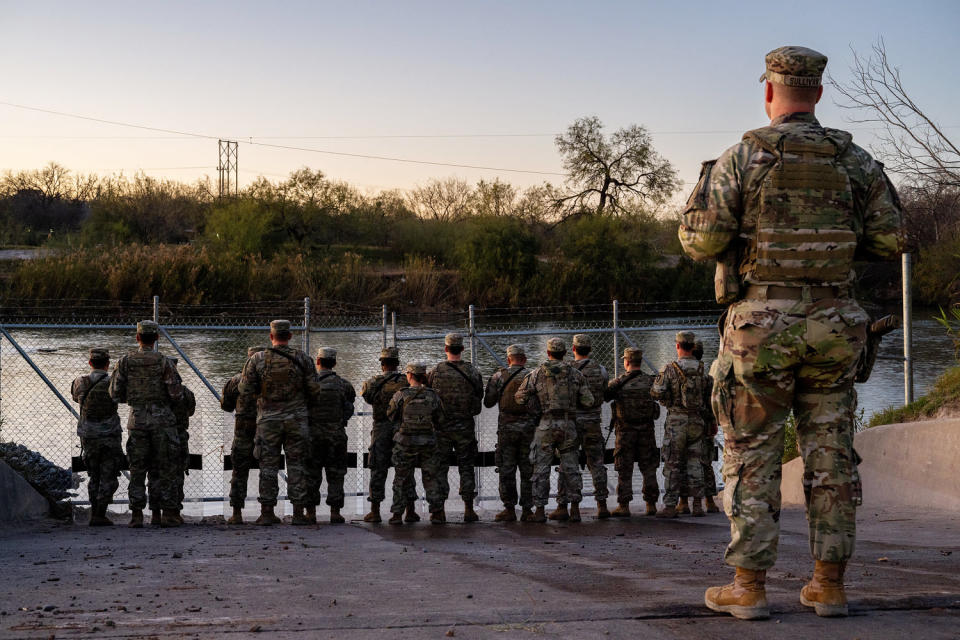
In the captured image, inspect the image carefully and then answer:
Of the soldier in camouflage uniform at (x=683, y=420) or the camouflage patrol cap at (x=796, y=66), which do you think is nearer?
the camouflage patrol cap at (x=796, y=66)

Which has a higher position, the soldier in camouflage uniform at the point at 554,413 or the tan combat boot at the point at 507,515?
the soldier in camouflage uniform at the point at 554,413

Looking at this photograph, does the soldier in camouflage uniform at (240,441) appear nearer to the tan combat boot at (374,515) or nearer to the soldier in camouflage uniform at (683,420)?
the tan combat boot at (374,515)

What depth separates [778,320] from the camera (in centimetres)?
379

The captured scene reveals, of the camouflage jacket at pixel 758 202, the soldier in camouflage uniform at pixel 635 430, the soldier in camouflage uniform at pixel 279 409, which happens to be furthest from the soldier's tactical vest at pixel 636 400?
the camouflage jacket at pixel 758 202

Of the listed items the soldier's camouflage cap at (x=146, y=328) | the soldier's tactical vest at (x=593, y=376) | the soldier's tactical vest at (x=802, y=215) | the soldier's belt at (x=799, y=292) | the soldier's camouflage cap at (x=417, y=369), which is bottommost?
the soldier's tactical vest at (x=593, y=376)

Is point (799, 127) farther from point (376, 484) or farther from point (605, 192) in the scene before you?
point (605, 192)

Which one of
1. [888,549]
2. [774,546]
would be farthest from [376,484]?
[774,546]

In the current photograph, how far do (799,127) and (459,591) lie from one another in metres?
2.53

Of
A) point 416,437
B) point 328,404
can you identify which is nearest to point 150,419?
point 328,404

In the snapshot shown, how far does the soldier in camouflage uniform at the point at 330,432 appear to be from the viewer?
32.3ft

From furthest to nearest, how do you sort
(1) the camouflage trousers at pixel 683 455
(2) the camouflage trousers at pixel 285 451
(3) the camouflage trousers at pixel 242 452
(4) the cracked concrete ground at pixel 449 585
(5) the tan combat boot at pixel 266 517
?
(1) the camouflage trousers at pixel 683 455 → (3) the camouflage trousers at pixel 242 452 → (2) the camouflage trousers at pixel 285 451 → (5) the tan combat boot at pixel 266 517 → (4) the cracked concrete ground at pixel 449 585

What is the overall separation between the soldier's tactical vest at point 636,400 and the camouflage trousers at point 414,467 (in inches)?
82.1

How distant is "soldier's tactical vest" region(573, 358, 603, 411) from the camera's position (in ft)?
32.4

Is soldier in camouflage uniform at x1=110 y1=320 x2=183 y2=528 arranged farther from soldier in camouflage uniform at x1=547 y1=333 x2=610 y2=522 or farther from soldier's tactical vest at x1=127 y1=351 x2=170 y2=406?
soldier in camouflage uniform at x1=547 y1=333 x2=610 y2=522
